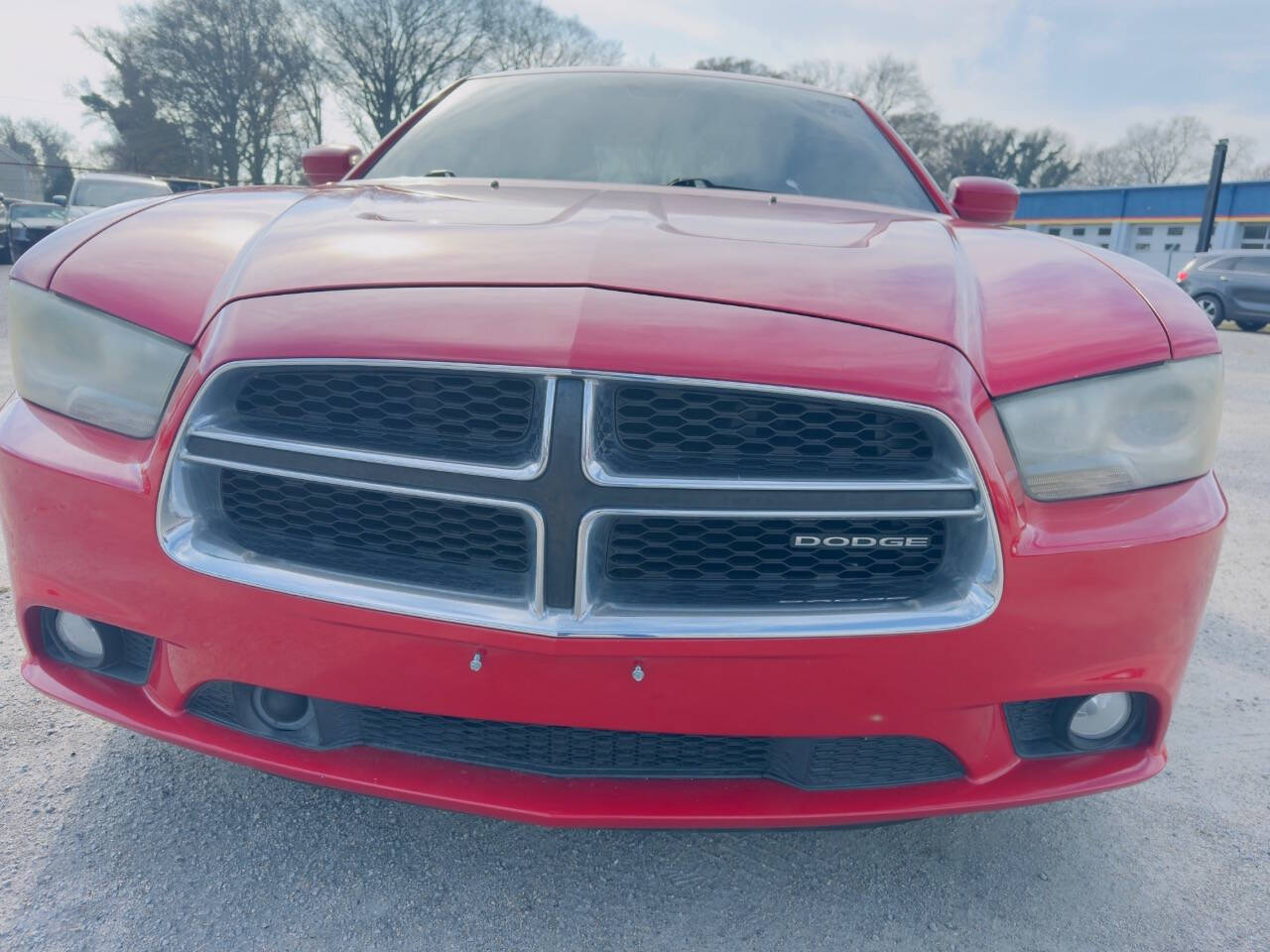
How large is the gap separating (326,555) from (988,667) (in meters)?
0.96

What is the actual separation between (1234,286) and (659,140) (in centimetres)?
1743

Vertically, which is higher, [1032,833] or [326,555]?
[326,555]

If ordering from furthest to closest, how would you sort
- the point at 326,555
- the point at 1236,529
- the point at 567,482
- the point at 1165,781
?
the point at 1236,529, the point at 1165,781, the point at 326,555, the point at 567,482

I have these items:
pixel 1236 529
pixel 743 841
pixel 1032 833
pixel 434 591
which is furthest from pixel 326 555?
pixel 1236 529

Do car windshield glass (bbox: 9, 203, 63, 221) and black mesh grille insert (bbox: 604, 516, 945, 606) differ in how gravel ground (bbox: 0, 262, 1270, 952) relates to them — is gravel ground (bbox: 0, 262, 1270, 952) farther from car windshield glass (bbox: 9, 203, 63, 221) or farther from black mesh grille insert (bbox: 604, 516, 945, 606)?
car windshield glass (bbox: 9, 203, 63, 221)

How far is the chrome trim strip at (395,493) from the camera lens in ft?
3.95

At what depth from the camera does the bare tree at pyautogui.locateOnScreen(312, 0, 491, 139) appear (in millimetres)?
39125

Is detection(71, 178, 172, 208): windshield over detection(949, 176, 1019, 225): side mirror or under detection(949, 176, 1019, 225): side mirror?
under

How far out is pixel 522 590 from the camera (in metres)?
1.25

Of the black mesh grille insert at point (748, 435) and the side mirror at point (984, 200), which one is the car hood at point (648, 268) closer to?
the black mesh grille insert at point (748, 435)

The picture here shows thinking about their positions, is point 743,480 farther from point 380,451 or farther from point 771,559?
point 380,451

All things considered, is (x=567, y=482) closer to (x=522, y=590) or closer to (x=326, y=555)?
(x=522, y=590)

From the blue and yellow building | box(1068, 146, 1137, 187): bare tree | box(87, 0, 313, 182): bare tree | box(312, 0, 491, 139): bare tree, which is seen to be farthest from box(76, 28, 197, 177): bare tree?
box(1068, 146, 1137, 187): bare tree

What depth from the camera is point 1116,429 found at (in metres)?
1.35
